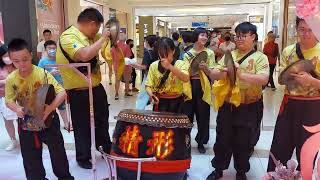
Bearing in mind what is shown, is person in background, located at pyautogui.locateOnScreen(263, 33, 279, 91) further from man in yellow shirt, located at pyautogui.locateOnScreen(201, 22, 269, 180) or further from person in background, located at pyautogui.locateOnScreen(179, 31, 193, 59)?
man in yellow shirt, located at pyautogui.locateOnScreen(201, 22, 269, 180)

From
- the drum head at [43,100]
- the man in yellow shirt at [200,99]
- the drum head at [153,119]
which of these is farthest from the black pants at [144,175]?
the man in yellow shirt at [200,99]

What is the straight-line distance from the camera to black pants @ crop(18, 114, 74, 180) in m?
2.30

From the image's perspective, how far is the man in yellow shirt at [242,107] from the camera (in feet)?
7.67

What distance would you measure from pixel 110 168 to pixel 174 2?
38.5ft

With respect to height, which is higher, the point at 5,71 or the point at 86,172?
the point at 5,71

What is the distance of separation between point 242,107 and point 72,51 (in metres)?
1.35

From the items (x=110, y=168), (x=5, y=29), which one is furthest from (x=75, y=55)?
(x=5, y=29)

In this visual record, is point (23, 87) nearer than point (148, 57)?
Yes

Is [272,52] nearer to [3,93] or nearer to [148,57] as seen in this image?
[148,57]

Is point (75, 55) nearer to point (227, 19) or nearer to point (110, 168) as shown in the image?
point (110, 168)

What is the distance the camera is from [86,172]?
2.92 metres

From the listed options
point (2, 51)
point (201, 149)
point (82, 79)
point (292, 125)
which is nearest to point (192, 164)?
point (201, 149)

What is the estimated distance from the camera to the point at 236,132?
2.56 meters

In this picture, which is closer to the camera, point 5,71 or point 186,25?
point 5,71
